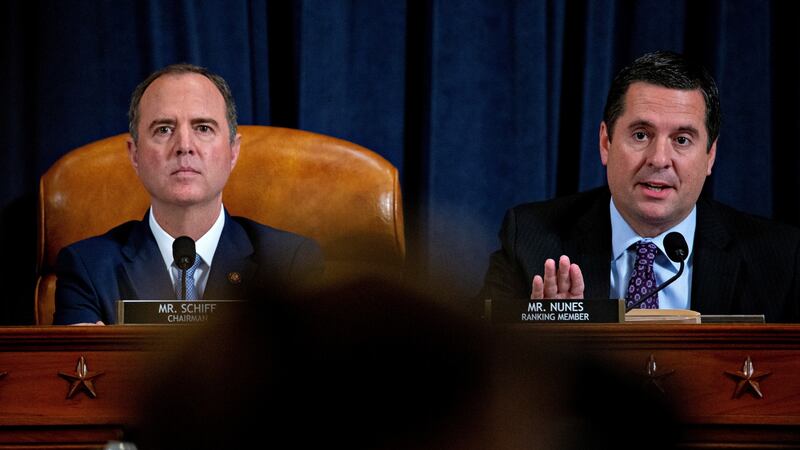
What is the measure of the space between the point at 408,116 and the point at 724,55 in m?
1.00

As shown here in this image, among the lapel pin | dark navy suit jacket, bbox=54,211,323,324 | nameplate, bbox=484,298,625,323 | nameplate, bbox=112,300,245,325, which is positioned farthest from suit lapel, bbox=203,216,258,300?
nameplate, bbox=484,298,625,323

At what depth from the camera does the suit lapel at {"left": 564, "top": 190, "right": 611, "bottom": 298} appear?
2348 millimetres

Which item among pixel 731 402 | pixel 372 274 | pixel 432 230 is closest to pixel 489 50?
pixel 432 230

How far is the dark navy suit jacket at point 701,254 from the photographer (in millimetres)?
2277

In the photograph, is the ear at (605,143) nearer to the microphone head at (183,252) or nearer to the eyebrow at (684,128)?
the eyebrow at (684,128)

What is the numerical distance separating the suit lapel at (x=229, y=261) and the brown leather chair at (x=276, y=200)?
0.32 m

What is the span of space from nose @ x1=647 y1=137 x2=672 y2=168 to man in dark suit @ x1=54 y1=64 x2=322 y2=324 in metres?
0.82

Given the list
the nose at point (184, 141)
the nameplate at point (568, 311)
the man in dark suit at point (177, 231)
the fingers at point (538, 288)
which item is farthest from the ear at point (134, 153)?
the nameplate at point (568, 311)

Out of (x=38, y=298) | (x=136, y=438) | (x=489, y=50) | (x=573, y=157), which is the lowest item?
(x=136, y=438)

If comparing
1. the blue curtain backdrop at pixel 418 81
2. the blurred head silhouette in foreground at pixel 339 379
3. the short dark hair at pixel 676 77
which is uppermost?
the blue curtain backdrop at pixel 418 81

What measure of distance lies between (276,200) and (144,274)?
0.53 metres

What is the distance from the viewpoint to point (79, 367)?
160 centimetres

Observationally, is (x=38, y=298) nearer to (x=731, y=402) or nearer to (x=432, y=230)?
(x=432, y=230)

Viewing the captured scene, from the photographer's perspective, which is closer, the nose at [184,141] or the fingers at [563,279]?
the fingers at [563,279]
